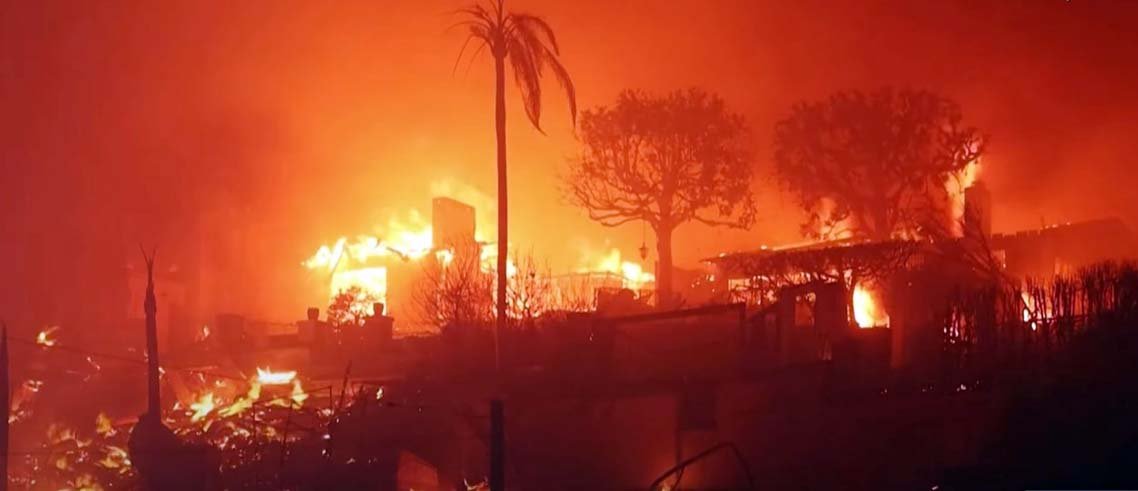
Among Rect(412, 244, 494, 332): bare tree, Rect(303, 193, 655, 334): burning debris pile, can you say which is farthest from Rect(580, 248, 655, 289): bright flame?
Rect(412, 244, 494, 332): bare tree

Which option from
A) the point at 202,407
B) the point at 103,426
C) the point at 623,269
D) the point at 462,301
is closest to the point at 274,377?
the point at 202,407

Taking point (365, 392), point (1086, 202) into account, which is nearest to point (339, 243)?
point (365, 392)

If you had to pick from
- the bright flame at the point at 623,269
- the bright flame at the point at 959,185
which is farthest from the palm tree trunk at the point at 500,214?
the bright flame at the point at 959,185

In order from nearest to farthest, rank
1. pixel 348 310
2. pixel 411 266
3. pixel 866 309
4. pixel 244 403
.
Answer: pixel 244 403 < pixel 866 309 < pixel 348 310 < pixel 411 266

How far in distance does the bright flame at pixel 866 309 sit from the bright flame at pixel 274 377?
18012 mm

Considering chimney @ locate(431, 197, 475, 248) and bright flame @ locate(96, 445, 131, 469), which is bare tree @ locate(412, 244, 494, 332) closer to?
bright flame @ locate(96, 445, 131, 469)

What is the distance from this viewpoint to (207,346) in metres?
32.9

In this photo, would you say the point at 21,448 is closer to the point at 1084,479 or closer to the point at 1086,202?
the point at 1084,479

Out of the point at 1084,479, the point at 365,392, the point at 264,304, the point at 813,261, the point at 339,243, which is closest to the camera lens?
the point at 1084,479

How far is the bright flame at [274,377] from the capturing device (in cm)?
2682

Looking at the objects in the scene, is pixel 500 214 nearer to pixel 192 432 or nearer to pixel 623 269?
pixel 192 432

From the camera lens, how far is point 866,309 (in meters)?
35.2

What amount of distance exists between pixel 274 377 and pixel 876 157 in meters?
30.0

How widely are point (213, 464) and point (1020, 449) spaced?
1408 centimetres
